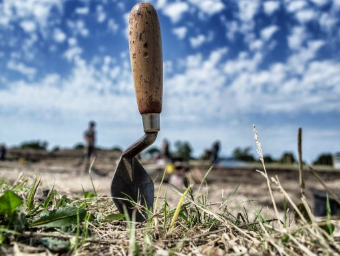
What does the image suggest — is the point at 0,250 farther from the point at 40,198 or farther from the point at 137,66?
the point at 137,66

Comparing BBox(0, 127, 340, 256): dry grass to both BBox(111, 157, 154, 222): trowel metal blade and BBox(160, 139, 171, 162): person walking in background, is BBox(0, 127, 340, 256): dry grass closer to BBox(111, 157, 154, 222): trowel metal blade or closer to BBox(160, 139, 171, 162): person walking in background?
BBox(111, 157, 154, 222): trowel metal blade

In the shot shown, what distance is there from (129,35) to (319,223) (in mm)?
1126

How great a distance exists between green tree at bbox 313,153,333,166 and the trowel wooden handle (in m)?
30.5

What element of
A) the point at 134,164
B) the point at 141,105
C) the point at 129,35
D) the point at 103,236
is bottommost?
the point at 103,236

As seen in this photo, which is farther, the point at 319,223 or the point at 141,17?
the point at 141,17

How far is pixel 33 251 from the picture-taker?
1038mm

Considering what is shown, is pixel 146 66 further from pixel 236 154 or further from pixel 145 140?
pixel 236 154

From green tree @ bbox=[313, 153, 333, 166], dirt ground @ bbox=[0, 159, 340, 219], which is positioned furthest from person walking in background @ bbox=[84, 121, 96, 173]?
green tree @ bbox=[313, 153, 333, 166]

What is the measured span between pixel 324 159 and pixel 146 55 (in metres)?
32.3

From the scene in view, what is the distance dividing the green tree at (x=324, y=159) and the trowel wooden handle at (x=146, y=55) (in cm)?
3052

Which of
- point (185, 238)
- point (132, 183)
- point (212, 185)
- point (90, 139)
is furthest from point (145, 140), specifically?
point (90, 139)

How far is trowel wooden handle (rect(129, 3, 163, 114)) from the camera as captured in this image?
4.82 feet

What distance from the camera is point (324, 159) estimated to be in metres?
30.0

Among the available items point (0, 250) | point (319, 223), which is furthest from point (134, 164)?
point (319, 223)
